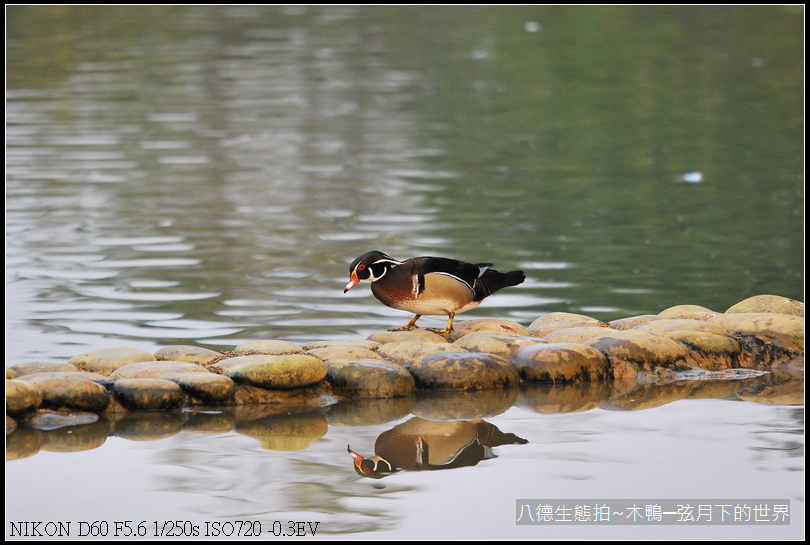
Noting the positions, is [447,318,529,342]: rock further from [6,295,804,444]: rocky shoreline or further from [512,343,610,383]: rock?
[512,343,610,383]: rock

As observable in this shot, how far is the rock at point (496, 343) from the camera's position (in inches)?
234

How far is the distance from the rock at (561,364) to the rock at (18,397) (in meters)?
2.19

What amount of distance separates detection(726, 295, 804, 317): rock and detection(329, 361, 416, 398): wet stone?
1.95 metres

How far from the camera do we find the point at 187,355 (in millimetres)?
5785

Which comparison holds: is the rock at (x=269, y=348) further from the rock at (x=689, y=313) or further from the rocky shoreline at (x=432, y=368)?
the rock at (x=689, y=313)

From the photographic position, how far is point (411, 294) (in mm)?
5902

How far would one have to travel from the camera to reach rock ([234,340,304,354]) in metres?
5.89

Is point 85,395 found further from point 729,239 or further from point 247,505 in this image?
point 729,239

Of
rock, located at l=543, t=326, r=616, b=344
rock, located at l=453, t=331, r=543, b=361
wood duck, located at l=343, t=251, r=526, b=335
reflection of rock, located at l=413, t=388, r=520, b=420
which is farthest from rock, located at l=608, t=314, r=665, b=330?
reflection of rock, located at l=413, t=388, r=520, b=420

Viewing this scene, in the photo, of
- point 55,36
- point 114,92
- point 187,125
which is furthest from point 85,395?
point 55,36

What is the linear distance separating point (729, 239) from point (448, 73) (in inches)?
399

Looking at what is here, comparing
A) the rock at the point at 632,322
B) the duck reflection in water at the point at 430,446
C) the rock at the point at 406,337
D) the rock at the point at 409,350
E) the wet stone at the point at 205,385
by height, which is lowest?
the duck reflection in water at the point at 430,446

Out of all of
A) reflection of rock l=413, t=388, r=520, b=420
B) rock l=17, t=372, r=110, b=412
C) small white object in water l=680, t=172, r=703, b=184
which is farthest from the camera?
small white object in water l=680, t=172, r=703, b=184

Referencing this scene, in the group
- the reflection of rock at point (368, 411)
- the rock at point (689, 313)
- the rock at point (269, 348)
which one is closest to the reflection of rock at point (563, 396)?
the reflection of rock at point (368, 411)
